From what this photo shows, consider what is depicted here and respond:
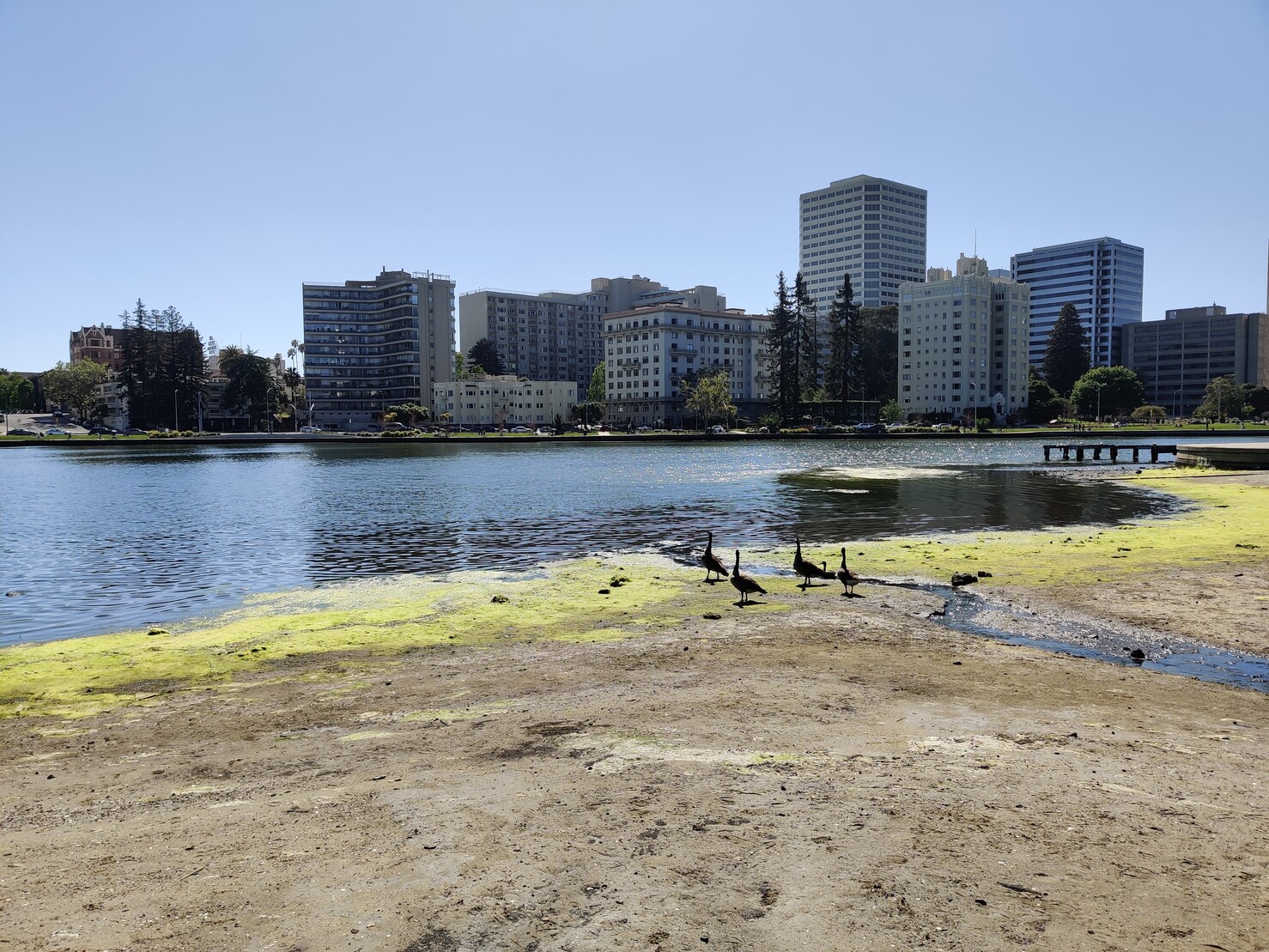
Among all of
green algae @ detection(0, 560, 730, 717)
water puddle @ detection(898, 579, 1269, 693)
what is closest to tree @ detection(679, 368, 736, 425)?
green algae @ detection(0, 560, 730, 717)

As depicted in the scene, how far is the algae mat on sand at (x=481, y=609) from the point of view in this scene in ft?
41.9

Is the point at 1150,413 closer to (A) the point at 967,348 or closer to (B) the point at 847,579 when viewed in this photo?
(A) the point at 967,348

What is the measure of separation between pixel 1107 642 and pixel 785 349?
5649 inches

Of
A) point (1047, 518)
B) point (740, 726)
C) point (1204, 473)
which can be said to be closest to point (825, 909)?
point (740, 726)

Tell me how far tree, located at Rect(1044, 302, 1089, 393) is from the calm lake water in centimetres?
12599

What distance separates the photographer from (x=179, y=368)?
172 m

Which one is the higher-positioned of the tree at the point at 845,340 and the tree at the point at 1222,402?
the tree at the point at 845,340

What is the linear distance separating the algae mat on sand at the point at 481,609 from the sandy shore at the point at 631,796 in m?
0.16

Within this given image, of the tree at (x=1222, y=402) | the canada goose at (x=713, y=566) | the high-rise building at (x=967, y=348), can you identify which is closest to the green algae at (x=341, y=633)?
the canada goose at (x=713, y=566)

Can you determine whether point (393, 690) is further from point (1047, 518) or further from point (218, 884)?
point (1047, 518)

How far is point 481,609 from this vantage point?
17.6 metres

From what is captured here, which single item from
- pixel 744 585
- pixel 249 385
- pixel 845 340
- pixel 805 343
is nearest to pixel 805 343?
pixel 805 343

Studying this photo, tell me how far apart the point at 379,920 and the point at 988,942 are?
12.2 feet

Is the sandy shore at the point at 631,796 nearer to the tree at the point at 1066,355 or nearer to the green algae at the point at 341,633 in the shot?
the green algae at the point at 341,633
